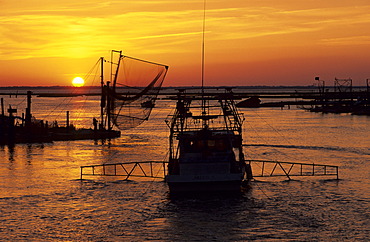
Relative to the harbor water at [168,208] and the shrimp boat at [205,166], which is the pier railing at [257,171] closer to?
the harbor water at [168,208]

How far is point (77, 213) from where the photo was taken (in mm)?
37438

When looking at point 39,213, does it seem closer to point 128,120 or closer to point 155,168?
point 155,168

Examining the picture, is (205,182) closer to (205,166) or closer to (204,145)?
(205,166)

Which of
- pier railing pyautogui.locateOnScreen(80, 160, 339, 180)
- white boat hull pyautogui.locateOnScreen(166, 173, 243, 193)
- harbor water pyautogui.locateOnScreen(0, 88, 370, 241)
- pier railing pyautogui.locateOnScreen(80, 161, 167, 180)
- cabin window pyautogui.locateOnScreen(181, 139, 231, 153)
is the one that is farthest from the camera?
pier railing pyautogui.locateOnScreen(80, 161, 167, 180)

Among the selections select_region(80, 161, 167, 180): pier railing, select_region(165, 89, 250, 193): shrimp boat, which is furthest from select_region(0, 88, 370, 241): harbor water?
select_region(165, 89, 250, 193): shrimp boat

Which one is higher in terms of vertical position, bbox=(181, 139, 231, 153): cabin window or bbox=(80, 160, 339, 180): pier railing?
bbox=(181, 139, 231, 153): cabin window

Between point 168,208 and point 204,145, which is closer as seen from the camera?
point 168,208

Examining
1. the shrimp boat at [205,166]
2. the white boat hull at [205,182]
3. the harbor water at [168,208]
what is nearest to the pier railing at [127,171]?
the harbor water at [168,208]

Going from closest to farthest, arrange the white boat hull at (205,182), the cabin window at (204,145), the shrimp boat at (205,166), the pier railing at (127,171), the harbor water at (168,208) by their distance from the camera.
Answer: the harbor water at (168,208)
the white boat hull at (205,182)
the shrimp boat at (205,166)
the cabin window at (204,145)
the pier railing at (127,171)

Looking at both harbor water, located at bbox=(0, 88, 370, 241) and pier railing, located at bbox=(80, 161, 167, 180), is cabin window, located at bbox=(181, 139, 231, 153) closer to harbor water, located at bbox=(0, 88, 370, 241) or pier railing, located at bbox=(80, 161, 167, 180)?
harbor water, located at bbox=(0, 88, 370, 241)

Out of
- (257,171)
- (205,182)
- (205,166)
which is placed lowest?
(257,171)

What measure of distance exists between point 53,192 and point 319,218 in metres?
20.3

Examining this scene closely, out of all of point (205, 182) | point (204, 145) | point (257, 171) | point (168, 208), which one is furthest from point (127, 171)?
point (205, 182)

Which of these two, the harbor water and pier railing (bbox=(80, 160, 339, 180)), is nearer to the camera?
the harbor water
